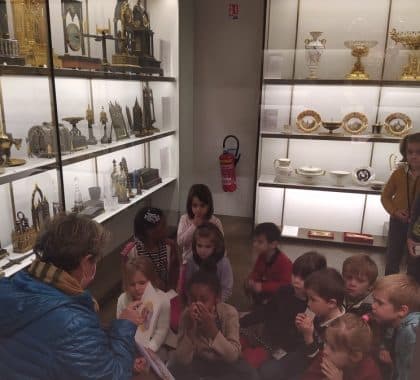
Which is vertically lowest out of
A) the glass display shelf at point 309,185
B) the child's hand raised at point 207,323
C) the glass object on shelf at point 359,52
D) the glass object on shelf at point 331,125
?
the child's hand raised at point 207,323

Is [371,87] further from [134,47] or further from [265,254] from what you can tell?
[134,47]

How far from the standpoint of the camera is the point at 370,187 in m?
1.58

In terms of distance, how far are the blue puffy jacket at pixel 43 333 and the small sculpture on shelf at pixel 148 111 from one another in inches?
44.5

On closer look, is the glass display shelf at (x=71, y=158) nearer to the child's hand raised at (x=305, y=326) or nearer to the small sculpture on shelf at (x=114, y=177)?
the small sculpture on shelf at (x=114, y=177)

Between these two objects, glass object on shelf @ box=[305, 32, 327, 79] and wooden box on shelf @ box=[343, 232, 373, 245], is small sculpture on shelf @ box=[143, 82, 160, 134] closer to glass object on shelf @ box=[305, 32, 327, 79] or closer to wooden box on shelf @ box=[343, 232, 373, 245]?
glass object on shelf @ box=[305, 32, 327, 79]

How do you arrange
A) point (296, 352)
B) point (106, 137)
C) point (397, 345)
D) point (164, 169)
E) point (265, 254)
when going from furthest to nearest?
1. point (106, 137)
2. point (164, 169)
3. point (265, 254)
4. point (296, 352)
5. point (397, 345)

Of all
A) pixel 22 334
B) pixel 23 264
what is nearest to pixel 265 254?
pixel 22 334

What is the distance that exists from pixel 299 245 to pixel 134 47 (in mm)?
1332

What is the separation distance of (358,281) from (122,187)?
1.33m

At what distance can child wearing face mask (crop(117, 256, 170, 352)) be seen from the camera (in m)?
1.65

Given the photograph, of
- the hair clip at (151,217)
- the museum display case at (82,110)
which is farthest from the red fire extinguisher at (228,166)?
the hair clip at (151,217)

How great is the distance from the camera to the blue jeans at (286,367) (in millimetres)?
1489

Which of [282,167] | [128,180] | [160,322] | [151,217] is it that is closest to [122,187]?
[128,180]

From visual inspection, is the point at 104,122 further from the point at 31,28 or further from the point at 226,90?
the point at 226,90
